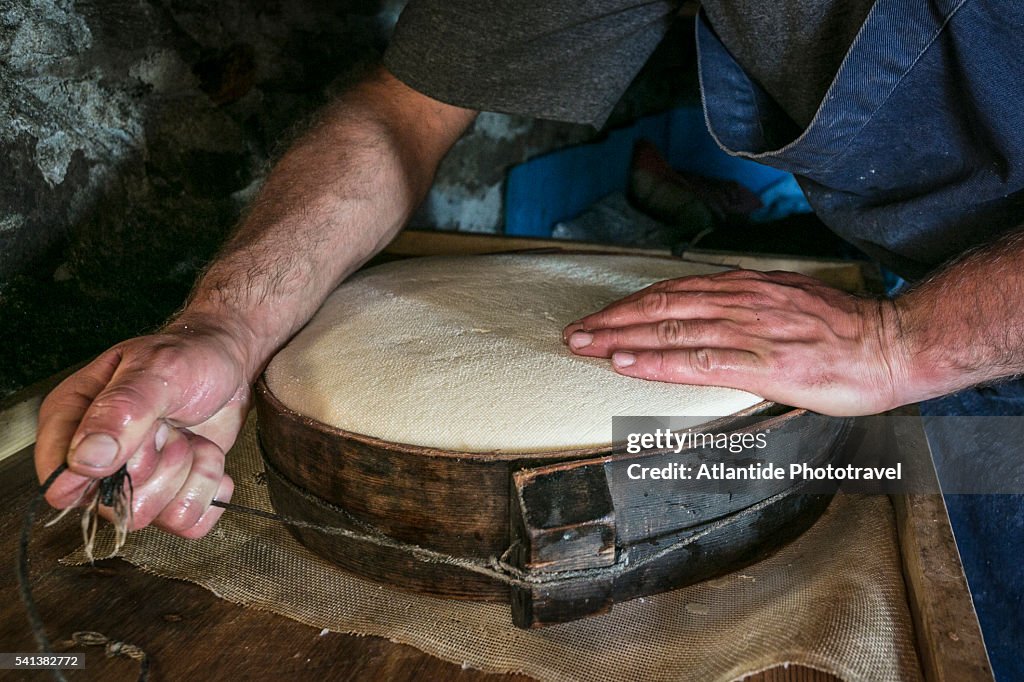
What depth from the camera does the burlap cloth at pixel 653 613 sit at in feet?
2.64

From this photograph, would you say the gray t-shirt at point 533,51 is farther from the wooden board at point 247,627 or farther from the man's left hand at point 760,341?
the wooden board at point 247,627

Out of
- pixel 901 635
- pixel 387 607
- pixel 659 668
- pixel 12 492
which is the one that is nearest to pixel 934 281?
pixel 901 635

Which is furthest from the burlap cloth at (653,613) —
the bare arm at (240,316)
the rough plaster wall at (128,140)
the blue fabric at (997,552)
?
the rough plaster wall at (128,140)

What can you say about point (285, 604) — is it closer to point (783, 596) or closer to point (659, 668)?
point (659, 668)

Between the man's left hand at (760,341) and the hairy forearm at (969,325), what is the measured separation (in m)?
0.02

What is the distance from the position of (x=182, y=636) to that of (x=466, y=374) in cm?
42

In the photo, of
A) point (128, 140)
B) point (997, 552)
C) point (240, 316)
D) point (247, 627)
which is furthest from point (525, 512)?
point (128, 140)

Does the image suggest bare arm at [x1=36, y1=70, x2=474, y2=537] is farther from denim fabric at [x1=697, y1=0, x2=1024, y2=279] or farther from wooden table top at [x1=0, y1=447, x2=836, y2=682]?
denim fabric at [x1=697, y1=0, x2=1024, y2=279]

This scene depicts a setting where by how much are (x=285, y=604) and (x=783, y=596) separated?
1.87 ft

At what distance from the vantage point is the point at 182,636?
0.84m

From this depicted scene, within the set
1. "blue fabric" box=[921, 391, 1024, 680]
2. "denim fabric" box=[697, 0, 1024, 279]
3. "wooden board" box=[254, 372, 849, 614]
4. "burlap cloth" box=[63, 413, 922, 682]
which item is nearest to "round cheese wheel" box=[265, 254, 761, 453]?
"wooden board" box=[254, 372, 849, 614]

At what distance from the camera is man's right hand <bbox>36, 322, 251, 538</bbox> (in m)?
0.67

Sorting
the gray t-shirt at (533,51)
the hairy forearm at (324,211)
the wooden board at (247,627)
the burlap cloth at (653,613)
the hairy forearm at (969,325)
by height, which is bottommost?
the burlap cloth at (653,613)

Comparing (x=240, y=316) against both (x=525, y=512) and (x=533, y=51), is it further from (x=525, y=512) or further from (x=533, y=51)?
(x=533, y=51)
